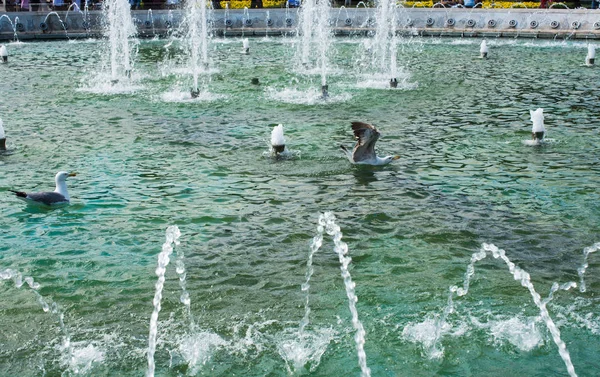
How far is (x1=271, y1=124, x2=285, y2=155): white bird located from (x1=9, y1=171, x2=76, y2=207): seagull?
3555mm

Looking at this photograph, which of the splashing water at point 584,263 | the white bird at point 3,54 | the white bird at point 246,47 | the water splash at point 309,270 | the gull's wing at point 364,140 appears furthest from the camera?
A: the white bird at point 246,47

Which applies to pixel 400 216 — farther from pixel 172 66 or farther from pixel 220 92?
pixel 172 66

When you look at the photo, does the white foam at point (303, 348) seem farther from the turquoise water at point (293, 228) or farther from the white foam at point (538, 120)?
the white foam at point (538, 120)

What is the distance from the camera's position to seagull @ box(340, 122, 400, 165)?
11625 mm

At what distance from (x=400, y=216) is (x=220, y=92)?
393 inches

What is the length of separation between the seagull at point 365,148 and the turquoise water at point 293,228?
0.20 meters

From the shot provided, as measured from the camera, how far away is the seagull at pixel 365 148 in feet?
38.1

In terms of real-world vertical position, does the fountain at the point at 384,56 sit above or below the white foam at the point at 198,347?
above

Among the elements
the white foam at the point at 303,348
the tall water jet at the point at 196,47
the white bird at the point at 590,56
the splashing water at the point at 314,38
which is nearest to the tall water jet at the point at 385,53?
the splashing water at the point at 314,38

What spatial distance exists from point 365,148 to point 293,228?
275 cm

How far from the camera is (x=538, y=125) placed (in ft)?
44.5

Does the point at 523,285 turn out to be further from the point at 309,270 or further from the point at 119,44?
the point at 119,44

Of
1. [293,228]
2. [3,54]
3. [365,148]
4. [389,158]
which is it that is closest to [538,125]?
[389,158]

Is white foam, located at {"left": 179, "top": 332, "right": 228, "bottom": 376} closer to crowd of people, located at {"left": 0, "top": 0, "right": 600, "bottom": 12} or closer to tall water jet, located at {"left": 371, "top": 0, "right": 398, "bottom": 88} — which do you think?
tall water jet, located at {"left": 371, "top": 0, "right": 398, "bottom": 88}
